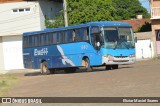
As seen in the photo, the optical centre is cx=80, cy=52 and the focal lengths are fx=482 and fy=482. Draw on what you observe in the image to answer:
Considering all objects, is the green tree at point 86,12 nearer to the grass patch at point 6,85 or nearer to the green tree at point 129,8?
the grass patch at point 6,85

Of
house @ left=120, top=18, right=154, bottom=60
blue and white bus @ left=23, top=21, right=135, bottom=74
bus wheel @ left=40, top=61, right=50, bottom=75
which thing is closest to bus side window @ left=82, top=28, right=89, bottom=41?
blue and white bus @ left=23, top=21, right=135, bottom=74

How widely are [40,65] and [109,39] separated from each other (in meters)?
7.05

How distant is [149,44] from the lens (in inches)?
1976

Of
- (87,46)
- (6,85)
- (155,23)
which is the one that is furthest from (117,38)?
(155,23)

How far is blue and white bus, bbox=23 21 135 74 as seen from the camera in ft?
97.0

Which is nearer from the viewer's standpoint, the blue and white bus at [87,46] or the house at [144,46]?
the blue and white bus at [87,46]

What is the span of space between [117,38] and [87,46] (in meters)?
1.97

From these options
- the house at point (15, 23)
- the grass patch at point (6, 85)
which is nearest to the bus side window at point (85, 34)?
the grass patch at point (6, 85)

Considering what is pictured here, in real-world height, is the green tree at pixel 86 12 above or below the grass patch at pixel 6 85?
above

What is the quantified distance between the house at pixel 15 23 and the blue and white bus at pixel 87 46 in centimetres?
1303

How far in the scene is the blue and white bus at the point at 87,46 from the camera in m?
29.6

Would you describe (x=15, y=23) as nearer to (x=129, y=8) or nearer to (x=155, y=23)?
(x=155, y=23)

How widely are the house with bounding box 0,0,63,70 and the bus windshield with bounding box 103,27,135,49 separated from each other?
59.9 feet

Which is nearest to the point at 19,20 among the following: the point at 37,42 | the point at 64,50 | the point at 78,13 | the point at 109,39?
the point at 78,13
